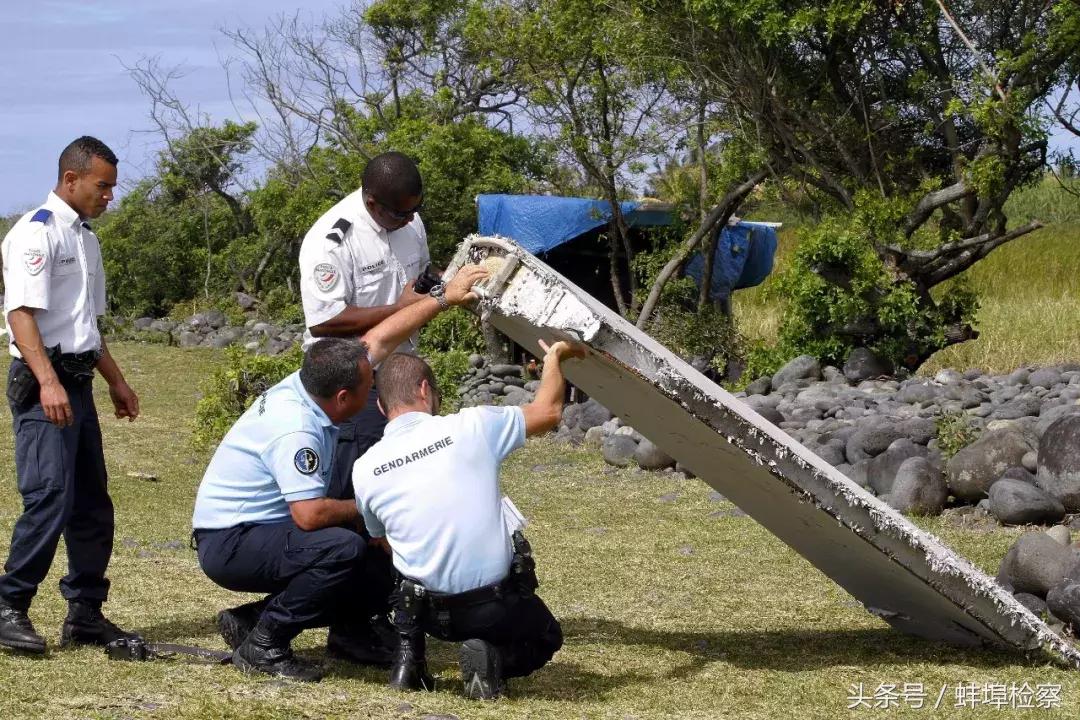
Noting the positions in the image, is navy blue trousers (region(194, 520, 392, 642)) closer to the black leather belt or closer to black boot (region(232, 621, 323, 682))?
black boot (region(232, 621, 323, 682))

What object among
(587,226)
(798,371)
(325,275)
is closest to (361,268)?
(325,275)

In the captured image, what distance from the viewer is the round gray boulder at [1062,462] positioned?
25.1ft

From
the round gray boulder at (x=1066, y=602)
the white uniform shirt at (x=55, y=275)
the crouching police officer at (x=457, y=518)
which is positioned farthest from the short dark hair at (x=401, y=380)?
the round gray boulder at (x=1066, y=602)

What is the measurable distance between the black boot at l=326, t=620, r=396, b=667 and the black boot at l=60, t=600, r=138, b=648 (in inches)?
31.0

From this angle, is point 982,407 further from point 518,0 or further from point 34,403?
point 518,0

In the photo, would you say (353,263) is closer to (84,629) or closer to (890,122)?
(84,629)

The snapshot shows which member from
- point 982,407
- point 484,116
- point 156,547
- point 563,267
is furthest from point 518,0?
point 156,547

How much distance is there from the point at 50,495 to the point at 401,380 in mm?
1468

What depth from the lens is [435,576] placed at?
14.0 ft

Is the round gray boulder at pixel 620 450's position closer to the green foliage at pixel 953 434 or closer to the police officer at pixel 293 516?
the green foliage at pixel 953 434

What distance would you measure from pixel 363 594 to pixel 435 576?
48 centimetres

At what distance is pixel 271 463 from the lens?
4.52m

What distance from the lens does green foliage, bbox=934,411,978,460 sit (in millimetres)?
8922

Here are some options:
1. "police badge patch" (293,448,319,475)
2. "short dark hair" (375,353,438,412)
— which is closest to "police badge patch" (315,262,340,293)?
"short dark hair" (375,353,438,412)
